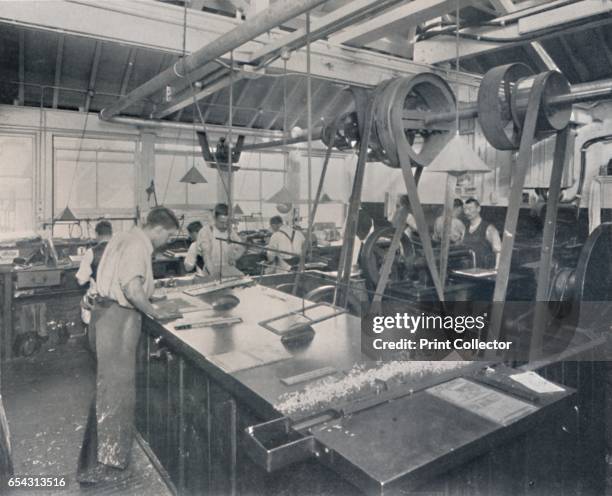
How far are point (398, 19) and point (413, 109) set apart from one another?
1.32 meters

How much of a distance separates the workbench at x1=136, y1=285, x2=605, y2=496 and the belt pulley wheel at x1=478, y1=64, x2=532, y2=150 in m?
0.97

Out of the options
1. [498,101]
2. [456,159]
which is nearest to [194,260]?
[456,159]

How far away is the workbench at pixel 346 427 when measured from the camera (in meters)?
1.34

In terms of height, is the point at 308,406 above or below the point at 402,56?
below

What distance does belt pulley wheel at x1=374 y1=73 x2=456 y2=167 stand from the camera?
2238mm

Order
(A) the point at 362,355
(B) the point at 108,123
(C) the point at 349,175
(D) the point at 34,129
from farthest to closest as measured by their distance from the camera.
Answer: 1. (C) the point at 349,175
2. (B) the point at 108,123
3. (D) the point at 34,129
4. (A) the point at 362,355

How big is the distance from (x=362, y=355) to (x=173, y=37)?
3.07 metres

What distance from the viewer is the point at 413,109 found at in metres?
2.47

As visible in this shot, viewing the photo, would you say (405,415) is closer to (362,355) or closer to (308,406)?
(308,406)

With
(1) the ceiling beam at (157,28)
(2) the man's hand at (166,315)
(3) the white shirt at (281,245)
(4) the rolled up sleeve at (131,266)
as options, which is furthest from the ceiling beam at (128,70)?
(2) the man's hand at (166,315)

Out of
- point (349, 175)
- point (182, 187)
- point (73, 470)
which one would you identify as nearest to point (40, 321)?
point (73, 470)

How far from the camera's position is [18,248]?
17.8 feet

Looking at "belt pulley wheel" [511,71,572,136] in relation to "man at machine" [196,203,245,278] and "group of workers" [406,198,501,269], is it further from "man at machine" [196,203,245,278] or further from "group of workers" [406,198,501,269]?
"man at machine" [196,203,245,278]

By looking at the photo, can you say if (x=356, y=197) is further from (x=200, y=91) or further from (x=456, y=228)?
(x=456, y=228)
